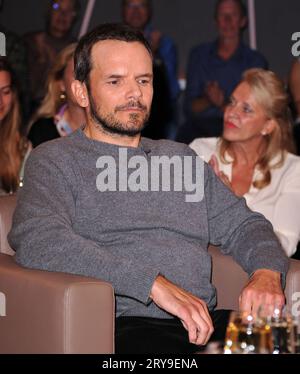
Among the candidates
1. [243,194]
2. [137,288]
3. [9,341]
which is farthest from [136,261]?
[243,194]

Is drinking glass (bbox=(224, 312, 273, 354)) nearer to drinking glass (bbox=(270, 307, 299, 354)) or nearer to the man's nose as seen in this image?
drinking glass (bbox=(270, 307, 299, 354))

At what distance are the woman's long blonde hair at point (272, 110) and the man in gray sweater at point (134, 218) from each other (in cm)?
93

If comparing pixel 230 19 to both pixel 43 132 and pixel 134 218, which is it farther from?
pixel 134 218

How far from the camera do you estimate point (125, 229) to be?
248 cm

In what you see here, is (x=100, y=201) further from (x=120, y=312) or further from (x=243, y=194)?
(x=243, y=194)

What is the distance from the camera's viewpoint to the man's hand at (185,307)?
2195 mm

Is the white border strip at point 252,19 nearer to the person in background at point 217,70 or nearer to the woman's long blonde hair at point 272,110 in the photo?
the person in background at point 217,70

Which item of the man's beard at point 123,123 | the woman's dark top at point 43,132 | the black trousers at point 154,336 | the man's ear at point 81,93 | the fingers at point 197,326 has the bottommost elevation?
the black trousers at point 154,336

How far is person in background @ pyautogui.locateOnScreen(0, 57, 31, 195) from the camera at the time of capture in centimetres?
356

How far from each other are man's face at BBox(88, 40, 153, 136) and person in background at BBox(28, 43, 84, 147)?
1366mm

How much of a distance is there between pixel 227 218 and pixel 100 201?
17.4 inches

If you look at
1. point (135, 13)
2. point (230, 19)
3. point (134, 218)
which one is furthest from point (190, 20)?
point (134, 218)

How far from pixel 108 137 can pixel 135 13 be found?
3.59 metres

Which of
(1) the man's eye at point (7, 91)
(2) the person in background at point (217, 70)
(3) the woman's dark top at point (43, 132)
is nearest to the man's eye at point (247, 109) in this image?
(3) the woman's dark top at point (43, 132)
